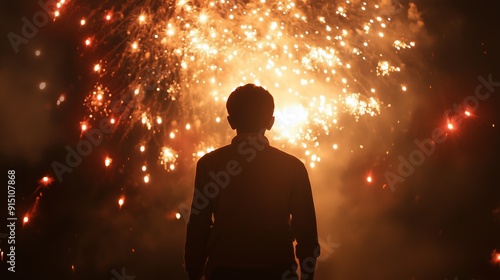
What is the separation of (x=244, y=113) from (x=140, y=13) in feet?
9.61

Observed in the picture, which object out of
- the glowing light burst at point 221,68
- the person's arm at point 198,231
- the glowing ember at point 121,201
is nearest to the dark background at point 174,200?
the glowing ember at point 121,201

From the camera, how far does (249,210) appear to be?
1950 millimetres

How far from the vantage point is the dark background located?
4.35 m

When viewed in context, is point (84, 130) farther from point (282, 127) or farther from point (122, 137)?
point (282, 127)

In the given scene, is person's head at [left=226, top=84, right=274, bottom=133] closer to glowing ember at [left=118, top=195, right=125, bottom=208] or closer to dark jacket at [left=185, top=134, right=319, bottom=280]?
dark jacket at [left=185, top=134, right=319, bottom=280]

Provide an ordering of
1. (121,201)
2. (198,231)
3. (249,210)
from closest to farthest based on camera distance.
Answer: (249,210) < (198,231) < (121,201)

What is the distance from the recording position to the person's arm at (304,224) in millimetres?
2031

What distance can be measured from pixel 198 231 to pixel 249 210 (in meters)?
0.25

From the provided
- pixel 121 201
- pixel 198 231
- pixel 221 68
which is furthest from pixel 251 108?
pixel 121 201

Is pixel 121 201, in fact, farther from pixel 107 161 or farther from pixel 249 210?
pixel 249 210

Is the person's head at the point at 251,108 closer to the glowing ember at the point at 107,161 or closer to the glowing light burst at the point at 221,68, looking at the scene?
the glowing light burst at the point at 221,68

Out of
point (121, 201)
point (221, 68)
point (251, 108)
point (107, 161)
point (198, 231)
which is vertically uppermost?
point (221, 68)

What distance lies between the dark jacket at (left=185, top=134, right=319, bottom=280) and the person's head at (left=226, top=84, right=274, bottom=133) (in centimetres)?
5

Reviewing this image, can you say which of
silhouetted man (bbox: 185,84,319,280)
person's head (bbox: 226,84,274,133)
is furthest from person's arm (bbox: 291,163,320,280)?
person's head (bbox: 226,84,274,133)
